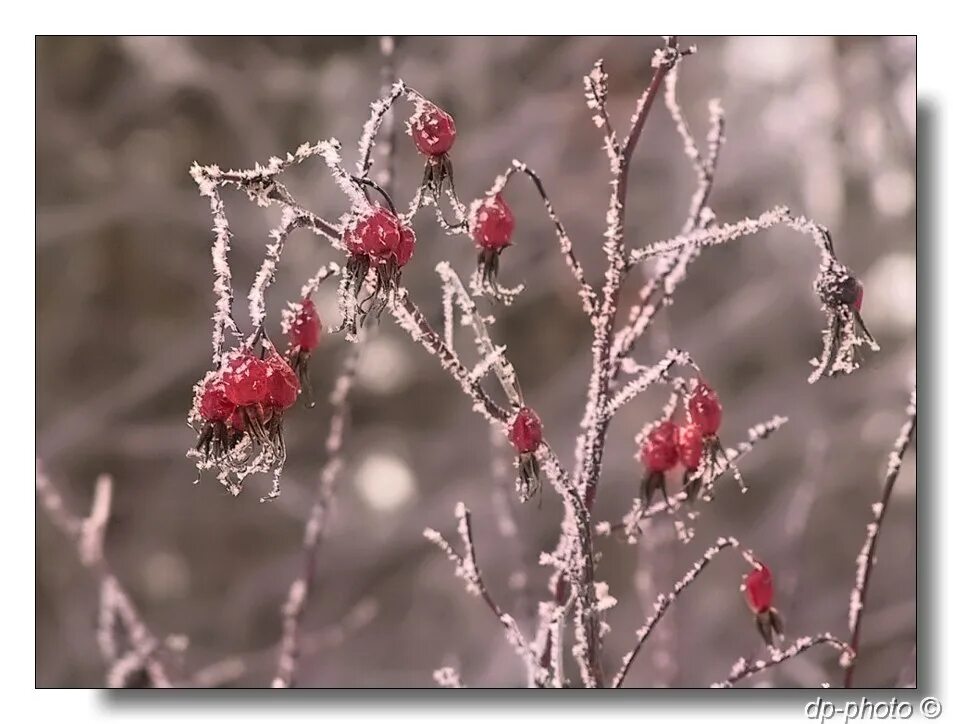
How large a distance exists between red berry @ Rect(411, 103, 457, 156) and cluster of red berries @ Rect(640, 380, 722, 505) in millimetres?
332

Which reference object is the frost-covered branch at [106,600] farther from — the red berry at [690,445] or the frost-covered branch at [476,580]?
the red berry at [690,445]

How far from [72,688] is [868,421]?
3.71 feet

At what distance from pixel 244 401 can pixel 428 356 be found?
0.54 metres

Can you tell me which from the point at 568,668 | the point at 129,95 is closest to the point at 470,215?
the point at 568,668

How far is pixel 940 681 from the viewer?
3.73ft

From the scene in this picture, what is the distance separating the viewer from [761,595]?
0.95 metres

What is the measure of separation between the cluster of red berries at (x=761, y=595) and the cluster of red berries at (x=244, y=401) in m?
0.55

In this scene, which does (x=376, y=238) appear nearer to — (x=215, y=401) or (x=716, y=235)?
(x=215, y=401)

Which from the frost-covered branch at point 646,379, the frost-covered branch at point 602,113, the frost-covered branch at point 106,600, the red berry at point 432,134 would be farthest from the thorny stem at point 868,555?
the frost-covered branch at point 106,600

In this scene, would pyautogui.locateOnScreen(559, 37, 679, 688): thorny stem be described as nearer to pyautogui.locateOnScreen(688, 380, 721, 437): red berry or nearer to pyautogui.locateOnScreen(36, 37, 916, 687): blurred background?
pyautogui.locateOnScreen(688, 380, 721, 437): red berry

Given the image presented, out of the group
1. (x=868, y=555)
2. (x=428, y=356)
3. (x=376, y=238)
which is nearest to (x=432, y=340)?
(x=376, y=238)

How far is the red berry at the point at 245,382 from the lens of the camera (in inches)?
26.0

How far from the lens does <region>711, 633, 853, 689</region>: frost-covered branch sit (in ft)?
2.93

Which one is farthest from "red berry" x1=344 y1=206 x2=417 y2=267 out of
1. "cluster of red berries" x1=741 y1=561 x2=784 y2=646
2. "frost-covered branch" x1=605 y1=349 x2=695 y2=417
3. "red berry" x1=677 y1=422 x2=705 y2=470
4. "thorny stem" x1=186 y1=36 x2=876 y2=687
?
"cluster of red berries" x1=741 y1=561 x2=784 y2=646
